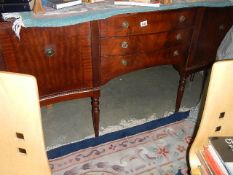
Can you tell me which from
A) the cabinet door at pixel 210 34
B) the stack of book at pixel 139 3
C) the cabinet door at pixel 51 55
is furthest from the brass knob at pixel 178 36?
the cabinet door at pixel 51 55

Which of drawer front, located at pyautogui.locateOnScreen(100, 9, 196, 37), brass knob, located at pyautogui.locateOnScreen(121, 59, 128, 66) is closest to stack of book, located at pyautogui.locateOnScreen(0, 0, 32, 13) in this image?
drawer front, located at pyautogui.locateOnScreen(100, 9, 196, 37)

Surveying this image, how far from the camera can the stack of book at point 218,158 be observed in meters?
0.82

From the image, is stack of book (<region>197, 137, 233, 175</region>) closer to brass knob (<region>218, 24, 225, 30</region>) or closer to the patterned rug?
the patterned rug

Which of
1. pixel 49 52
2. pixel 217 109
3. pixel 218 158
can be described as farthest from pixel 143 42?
pixel 218 158

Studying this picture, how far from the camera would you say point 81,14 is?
48.8 inches

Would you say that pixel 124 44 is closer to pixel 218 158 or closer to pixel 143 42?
pixel 143 42

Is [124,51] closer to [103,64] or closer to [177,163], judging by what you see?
[103,64]

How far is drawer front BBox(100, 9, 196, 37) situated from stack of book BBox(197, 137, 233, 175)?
741 millimetres

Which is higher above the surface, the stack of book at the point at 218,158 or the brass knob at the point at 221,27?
the brass knob at the point at 221,27

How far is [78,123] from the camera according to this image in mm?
1959

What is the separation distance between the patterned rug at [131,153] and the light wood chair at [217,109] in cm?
58

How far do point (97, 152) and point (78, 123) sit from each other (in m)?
0.33

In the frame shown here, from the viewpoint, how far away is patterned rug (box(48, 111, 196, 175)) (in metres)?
1.59

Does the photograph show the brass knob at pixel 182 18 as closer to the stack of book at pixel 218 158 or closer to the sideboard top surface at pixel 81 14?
the sideboard top surface at pixel 81 14
